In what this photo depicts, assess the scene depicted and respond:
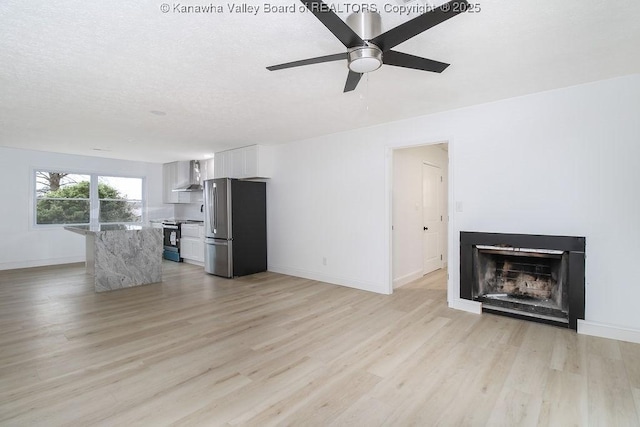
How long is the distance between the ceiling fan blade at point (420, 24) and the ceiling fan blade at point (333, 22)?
124mm

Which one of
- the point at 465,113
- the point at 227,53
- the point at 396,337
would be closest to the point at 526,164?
the point at 465,113

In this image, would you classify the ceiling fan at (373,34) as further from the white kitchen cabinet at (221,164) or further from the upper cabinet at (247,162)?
the white kitchen cabinet at (221,164)

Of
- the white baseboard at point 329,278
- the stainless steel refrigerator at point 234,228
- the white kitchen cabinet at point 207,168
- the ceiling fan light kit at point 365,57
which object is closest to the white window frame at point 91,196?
the white kitchen cabinet at point 207,168

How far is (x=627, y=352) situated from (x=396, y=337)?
1924 millimetres

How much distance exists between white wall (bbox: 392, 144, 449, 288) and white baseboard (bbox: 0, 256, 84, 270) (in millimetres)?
7067

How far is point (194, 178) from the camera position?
293 inches

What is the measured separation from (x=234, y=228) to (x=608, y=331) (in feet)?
16.5

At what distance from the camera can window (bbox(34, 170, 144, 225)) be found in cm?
657

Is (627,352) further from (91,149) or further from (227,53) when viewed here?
(91,149)

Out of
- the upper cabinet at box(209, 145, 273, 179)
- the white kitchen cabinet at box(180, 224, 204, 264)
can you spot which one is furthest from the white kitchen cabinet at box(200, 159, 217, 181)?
the white kitchen cabinet at box(180, 224, 204, 264)

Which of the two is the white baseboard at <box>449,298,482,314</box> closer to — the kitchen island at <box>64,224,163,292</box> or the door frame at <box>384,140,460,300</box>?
the door frame at <box>384,140,460,300</box>

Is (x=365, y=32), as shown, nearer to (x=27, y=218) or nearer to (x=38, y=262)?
(x=27, y=218)

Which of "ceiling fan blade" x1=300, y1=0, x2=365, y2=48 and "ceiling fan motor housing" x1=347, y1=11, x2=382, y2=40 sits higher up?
Answer: "ceiling fan motor housing" x1=347, y1=11, x2=382, y2=40

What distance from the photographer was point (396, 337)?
294cm
